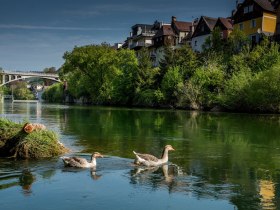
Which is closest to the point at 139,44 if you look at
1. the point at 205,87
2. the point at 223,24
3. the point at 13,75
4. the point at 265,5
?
the point at 223,24

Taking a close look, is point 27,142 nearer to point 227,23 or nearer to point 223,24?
point 223,24

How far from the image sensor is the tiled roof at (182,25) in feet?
407

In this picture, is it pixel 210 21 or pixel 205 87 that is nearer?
pixel 205 87

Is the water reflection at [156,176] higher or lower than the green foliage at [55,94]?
lower

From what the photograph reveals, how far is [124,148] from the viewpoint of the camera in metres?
26.1

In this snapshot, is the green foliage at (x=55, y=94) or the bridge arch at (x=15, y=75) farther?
the green foliage at (x=55, y=94)

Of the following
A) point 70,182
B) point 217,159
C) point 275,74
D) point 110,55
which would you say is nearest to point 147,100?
point 110,55

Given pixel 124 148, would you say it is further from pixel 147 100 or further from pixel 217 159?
pixel 147 100

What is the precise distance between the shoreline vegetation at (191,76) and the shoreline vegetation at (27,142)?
166 ft

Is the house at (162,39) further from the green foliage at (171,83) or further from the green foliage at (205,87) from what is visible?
the green foliage at (205,87)

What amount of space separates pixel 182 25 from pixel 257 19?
134 feet

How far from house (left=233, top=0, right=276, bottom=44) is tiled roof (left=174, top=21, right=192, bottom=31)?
3302 centimetres

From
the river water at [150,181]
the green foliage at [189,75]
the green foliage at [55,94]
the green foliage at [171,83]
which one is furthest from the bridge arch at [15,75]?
the river water at [150,181]

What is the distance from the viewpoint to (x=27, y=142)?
69.4 feet
